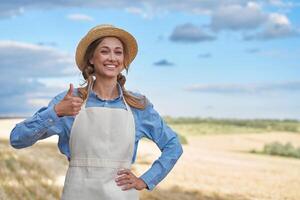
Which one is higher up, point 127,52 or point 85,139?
point 127,52

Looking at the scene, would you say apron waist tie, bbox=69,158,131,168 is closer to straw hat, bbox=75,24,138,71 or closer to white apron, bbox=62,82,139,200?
white apron, bbox=62,82,139,200

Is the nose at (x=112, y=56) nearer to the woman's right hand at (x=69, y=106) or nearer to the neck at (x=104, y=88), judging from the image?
the neck at (x=104, y=88)

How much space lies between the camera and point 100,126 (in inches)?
147

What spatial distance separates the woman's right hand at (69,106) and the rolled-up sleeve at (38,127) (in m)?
0.03

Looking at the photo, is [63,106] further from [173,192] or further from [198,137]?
[198,137]

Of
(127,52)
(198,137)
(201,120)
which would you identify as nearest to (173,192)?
(127,52)

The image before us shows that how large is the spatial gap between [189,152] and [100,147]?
12.7 m

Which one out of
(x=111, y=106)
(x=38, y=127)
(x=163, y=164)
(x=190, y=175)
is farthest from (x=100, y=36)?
(x=190, y=175)

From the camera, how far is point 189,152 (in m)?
16.3

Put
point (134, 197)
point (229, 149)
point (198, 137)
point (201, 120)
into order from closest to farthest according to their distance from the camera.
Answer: point (134, 197) < point (229, 149) < point (198, 137) < point (201, 120)

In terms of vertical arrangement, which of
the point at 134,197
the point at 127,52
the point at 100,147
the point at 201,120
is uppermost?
the point at 127,52

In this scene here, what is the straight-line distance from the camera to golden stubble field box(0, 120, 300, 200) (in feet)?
26.1

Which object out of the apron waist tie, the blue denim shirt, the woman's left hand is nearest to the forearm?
the blue denim shirt

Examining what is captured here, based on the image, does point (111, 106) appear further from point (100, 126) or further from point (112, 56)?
point (112, 56)
